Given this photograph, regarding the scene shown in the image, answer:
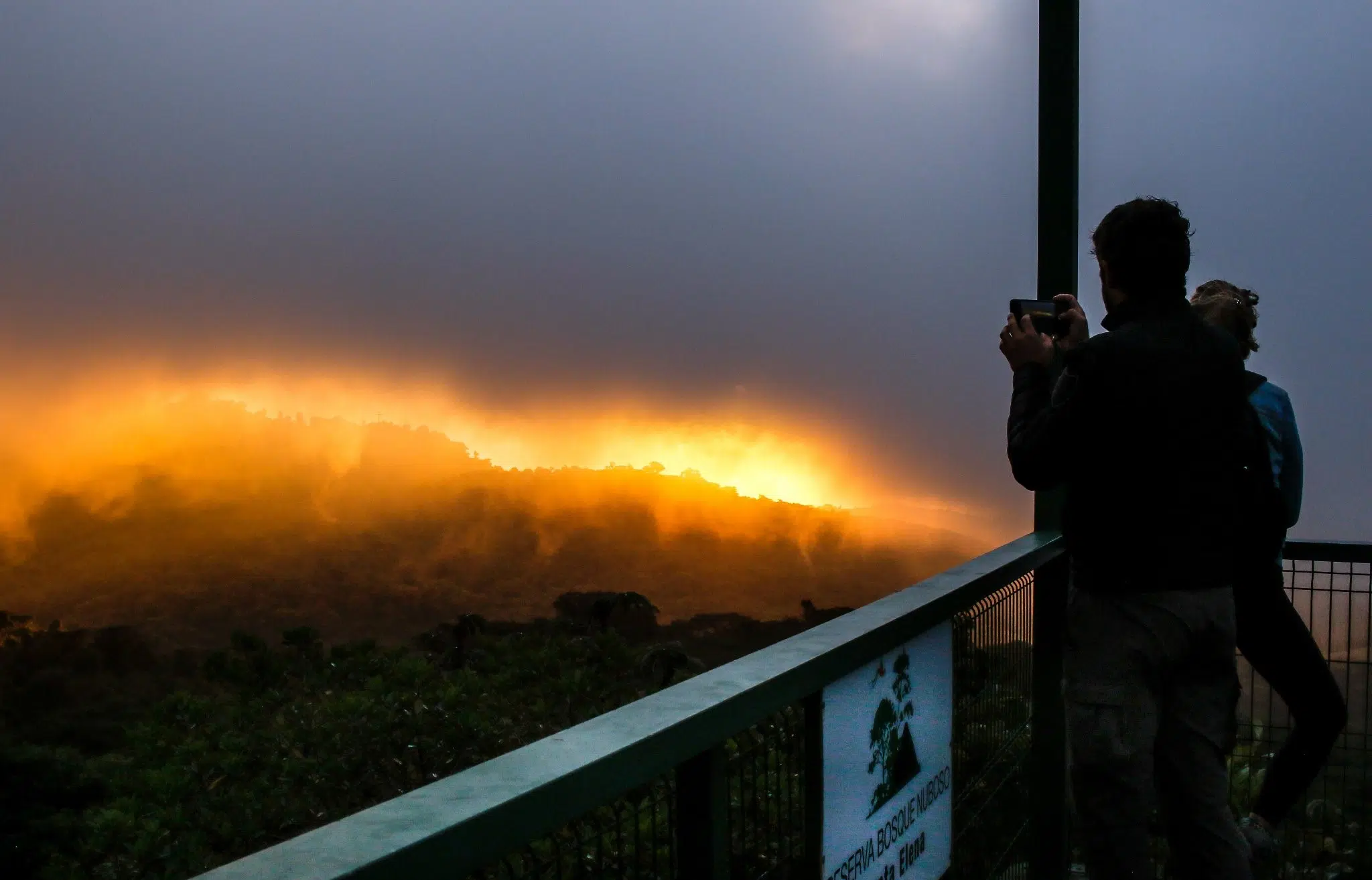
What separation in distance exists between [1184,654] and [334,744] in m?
7.96

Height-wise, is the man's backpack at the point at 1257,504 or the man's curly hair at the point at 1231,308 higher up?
the man's curly hair at the point at 1231,308

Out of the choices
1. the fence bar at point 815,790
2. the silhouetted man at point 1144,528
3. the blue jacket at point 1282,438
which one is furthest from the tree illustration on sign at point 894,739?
the blue jacket at point 1282,438

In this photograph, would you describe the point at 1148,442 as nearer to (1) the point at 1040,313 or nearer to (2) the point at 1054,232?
(1) the point at 1040,313

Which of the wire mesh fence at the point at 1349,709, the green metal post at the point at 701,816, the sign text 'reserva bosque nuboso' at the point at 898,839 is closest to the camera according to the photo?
the green metal post at the point at 701,816

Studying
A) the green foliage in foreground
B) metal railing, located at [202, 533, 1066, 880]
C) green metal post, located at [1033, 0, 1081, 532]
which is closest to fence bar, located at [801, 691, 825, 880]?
metal railing, located at [202, 533, 1066, 880]

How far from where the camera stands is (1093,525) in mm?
2250

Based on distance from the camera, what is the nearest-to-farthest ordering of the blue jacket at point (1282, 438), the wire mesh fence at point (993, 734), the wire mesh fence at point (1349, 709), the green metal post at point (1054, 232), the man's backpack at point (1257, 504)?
the man's backpack at point (1257, 504), the wire mesh fence at point (993, 734), the blue jacket at point (1282, 438), the green metal post at point (1054, 232), the wire mesh fence at point (1349, 709)

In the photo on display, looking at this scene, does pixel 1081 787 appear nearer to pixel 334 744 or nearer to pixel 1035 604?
pixel 1035 604

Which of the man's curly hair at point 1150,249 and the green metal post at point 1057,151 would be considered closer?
the man's curly hair at point 1150,249

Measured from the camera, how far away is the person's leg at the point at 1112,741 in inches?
87.0

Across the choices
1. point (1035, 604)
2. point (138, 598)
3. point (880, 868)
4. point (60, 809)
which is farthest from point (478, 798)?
point (138, 598)

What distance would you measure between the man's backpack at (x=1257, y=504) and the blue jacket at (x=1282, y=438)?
46cm

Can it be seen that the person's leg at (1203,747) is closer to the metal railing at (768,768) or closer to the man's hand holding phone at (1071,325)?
the metal railing at (768,768)

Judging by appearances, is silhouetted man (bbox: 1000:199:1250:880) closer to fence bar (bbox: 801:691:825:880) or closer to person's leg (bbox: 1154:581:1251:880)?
person's leg (bbox: 1154:581:1251:880)
